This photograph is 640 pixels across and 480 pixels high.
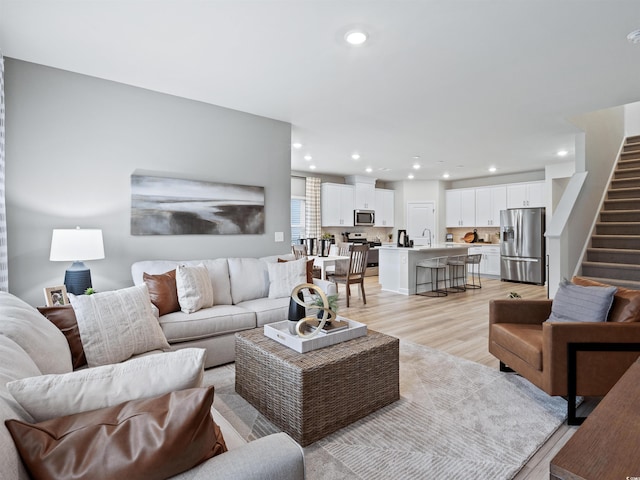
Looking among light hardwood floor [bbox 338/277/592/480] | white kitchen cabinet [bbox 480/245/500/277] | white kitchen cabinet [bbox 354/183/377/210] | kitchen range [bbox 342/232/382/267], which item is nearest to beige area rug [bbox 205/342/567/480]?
light hardwood floor [bbox 338/277/592/480]

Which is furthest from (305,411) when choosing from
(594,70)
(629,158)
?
(629,158)

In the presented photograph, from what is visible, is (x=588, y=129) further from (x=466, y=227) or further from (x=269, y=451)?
(x=269, y=451)

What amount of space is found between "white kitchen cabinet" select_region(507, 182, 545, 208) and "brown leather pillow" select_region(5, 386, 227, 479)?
348 inches

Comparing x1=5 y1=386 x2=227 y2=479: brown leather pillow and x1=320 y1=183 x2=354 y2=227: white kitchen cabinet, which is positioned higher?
x1=320 y1=183 x2=354 y2=227: white kitchen cabinet

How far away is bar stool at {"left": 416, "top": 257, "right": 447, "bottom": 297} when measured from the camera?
21.3ft

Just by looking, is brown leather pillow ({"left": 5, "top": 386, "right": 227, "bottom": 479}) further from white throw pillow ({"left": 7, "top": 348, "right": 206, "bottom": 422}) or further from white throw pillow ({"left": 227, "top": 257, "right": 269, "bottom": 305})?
white throw pillow ({"left": 227, "top": 257, "right": 269, "bottom": 305})

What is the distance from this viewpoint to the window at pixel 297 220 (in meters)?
7.98

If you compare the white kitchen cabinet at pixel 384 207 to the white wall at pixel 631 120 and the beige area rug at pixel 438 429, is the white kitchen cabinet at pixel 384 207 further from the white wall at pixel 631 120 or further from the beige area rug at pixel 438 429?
the beige area rug at pixel 438 429

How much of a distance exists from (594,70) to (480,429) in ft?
10.6

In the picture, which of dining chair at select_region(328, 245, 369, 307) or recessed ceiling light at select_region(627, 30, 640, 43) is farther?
dining chair at select_region(328, 245, 369, 307)

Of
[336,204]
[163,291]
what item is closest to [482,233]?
[336,204]

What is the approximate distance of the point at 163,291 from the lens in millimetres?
3010

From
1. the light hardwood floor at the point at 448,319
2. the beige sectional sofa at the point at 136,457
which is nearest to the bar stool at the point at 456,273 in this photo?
the light hardwood floor at the point at 448,319

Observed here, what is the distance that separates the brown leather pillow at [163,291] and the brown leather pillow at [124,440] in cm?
219
